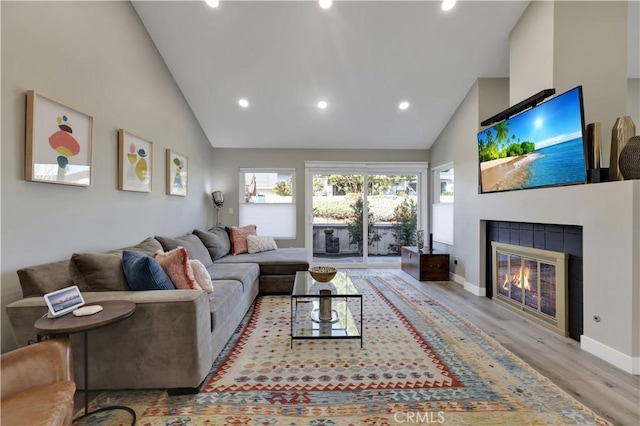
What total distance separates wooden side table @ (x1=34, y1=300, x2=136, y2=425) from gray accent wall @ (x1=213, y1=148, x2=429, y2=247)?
13.5ft

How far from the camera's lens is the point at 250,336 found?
9.24 ft

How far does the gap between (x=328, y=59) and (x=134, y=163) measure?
2.70m

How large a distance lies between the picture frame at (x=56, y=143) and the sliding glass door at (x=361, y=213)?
12.4ft

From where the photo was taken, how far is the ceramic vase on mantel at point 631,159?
2.23 meters

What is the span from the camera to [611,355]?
7.52 feet

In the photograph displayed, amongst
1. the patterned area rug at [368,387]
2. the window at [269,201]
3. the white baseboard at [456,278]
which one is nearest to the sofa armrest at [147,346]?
the patterned area rug at [368,387]

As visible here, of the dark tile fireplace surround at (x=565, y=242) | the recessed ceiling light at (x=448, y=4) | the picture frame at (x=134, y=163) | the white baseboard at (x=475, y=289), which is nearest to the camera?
the dark tile fireplace surround at (x=565, y=242)

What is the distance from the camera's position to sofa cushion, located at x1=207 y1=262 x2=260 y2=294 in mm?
3236

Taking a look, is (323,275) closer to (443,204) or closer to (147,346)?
(147,346)

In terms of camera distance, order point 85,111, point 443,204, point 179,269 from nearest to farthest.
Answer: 1. point 179,269
2. point 85,111
3. point 443,204

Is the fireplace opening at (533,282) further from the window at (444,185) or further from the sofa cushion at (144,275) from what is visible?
the sofa cushion at (144,275)

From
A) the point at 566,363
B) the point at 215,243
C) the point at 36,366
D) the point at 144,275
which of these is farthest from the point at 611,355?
the point at 215,243

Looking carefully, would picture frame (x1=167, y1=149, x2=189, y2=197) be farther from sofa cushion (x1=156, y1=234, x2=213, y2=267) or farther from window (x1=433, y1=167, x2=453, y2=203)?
window (x1=433, y1=167, x2=453, y2=203)

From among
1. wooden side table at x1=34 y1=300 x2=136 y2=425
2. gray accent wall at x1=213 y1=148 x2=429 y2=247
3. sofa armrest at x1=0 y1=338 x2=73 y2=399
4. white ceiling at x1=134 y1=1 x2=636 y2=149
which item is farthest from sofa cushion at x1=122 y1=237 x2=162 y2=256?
gray accent wall at x1=213 y1=148 x2=429 y2=247
